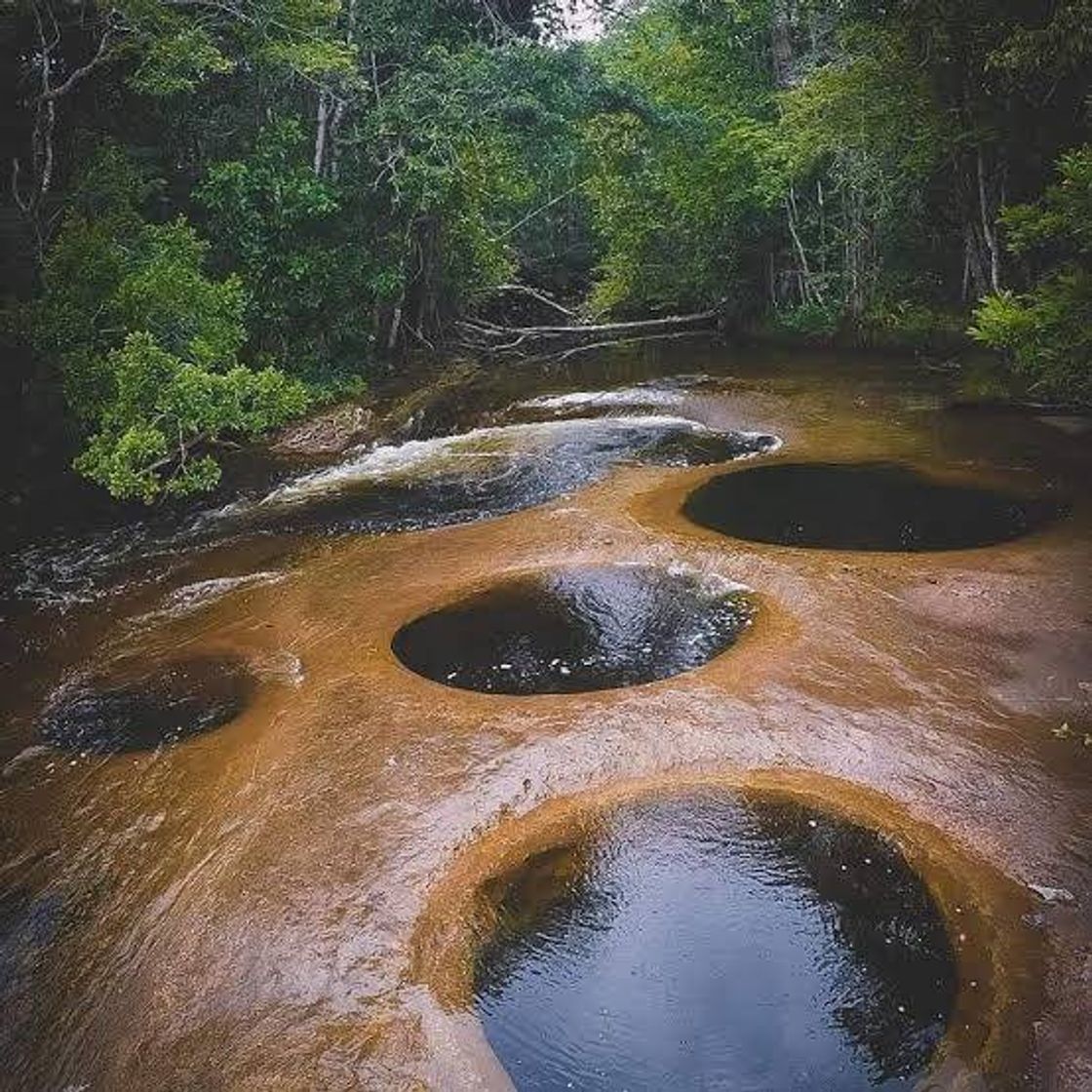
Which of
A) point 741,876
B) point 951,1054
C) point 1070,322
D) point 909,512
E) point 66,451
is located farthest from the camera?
point 66,451

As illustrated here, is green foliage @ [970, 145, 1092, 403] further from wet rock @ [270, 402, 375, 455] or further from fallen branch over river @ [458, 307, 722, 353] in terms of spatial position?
fallen branch over river @ [458, 307, 722, 353]

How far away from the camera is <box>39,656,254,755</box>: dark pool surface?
7434mm

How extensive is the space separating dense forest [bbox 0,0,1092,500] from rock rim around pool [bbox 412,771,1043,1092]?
6.41 metres

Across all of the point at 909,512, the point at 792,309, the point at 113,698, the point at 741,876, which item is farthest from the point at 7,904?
the point at 792,309

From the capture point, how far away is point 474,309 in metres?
28.0

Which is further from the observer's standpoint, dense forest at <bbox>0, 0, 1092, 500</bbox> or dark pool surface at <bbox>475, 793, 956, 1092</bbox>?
dense forest at <bbox>0, 0, 1092, 500</bbox>

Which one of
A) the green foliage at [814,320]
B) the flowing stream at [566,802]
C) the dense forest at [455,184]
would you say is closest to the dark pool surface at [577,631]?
the flowing stream at [566,802]

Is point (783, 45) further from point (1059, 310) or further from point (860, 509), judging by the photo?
point (1059, 310)

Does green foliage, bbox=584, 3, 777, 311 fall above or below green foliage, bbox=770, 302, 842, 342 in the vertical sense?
above

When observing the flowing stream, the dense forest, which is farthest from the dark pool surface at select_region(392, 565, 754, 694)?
the dense forest

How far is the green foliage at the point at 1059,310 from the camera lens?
916 centimetres

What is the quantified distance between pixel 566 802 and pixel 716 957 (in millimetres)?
1497

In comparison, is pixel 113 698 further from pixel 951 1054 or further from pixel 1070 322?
pixel 1070 322

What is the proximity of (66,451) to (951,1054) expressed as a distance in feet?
48.1
